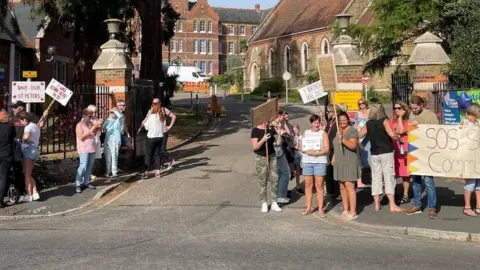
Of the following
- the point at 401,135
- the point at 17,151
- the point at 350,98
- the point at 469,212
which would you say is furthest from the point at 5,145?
the point at 469,212

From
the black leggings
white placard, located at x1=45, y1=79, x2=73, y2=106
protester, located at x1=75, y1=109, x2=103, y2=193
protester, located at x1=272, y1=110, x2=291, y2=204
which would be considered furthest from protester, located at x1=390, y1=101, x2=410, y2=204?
white placard, located at x1=45, y1=79, x2=73, y2=106

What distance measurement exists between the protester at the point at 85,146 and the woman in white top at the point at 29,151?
91 centimetres

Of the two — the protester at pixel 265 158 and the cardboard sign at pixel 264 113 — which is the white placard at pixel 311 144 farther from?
the cardboard sign at pixel 264 113

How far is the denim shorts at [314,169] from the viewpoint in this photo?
9.35m

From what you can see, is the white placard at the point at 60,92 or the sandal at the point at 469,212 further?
the white placard at the point at 60,92

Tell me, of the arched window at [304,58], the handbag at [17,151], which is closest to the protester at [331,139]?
the handbag at [17,151]

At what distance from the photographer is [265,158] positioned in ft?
31.6

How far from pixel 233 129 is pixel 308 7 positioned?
41.9 m

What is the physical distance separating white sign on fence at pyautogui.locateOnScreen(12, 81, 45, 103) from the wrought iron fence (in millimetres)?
9108

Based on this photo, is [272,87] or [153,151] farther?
[272,87]

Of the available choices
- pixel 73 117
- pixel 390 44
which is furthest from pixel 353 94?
pixel 390 44

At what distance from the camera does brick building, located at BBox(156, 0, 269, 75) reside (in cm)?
9464

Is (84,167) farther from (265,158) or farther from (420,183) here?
(420,183)

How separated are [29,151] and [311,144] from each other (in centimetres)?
517
